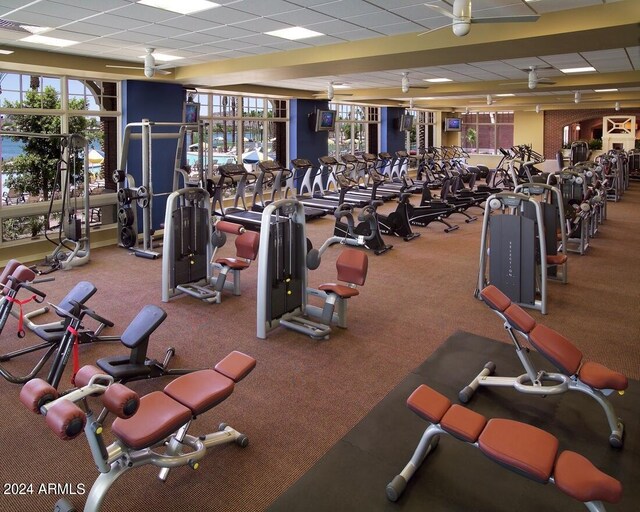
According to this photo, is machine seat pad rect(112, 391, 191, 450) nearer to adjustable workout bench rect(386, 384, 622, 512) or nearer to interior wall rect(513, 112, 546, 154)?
adjustable workout bench rect(386, 384, 622, 512)

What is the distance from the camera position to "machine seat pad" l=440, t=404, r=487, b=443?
2.21 m

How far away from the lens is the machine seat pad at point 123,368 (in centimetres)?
323

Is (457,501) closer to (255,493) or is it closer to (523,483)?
(523,483)

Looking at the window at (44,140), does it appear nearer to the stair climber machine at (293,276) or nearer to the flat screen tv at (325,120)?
the stair climber machine at (293,276)

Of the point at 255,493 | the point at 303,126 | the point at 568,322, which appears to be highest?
the point at 303,126

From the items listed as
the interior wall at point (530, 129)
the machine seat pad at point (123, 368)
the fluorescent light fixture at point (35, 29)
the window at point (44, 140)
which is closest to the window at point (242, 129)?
the window at point (44, 140)

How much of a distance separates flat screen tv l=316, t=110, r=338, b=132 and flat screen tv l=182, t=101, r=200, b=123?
4.05 metres

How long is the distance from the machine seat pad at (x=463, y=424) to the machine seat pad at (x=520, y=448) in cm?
3

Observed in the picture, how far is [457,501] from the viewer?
232 centimetres

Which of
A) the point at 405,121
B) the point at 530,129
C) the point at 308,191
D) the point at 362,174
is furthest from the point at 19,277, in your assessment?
the point at 530,129

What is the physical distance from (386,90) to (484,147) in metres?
10.6

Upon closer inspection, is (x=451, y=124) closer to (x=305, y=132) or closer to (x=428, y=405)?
(x=305, y=132)

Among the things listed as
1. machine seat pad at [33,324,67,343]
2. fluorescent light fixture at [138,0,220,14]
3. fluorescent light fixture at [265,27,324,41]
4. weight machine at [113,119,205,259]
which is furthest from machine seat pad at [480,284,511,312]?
weight machine at [113,119,205,259]

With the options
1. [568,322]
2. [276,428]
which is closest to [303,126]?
[568,322]
